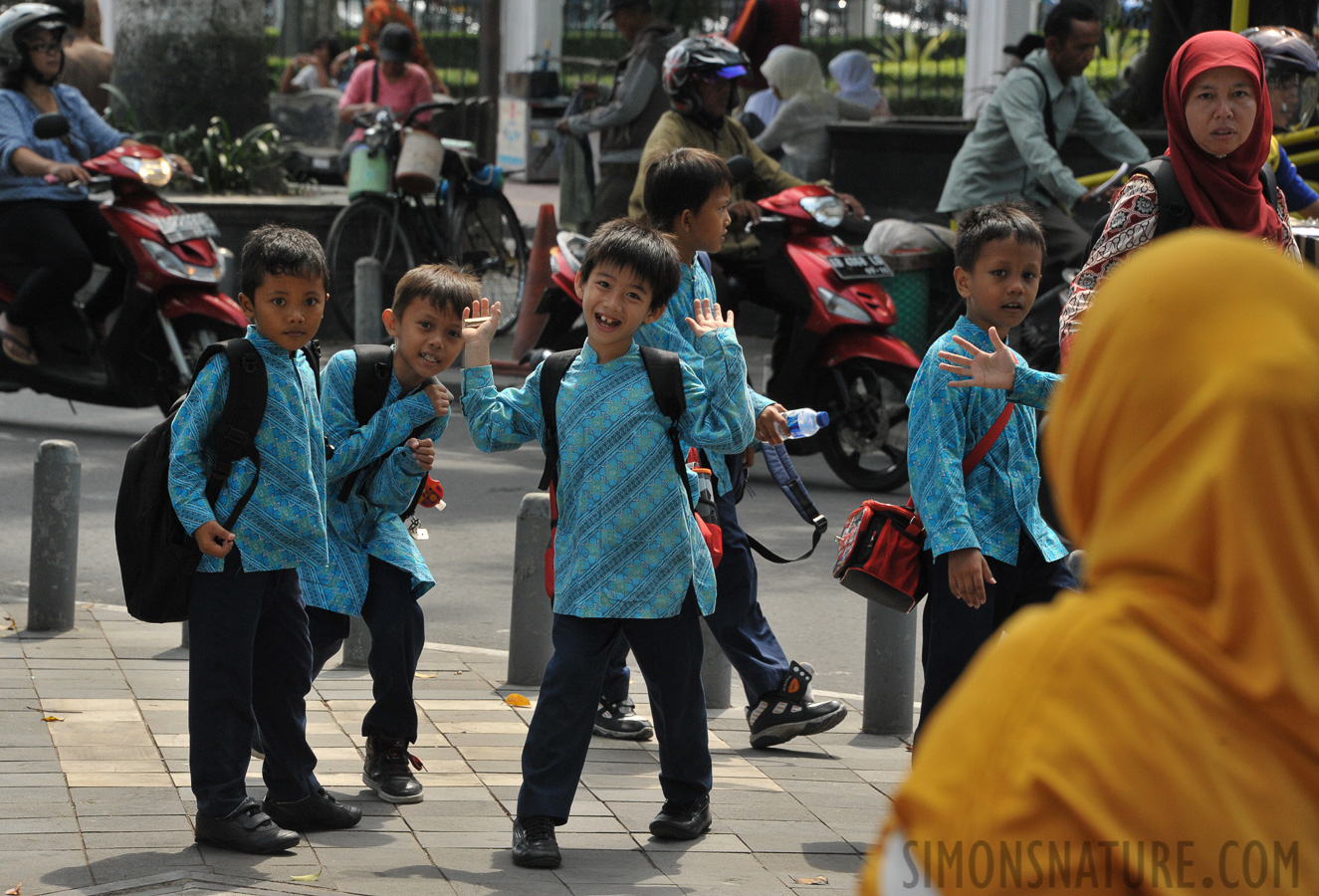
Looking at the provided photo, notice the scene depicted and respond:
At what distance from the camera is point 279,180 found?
14062 millimetres

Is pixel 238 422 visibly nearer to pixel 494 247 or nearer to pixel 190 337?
pixel 190 337

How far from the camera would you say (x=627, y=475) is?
410cm

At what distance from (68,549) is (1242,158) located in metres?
4.15

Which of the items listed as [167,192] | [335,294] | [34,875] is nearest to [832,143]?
[335,294]

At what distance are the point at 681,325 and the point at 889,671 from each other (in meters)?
1.35

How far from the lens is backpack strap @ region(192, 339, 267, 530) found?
13.2 ft

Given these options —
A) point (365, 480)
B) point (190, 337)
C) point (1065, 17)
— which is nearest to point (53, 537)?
point (365, 480)

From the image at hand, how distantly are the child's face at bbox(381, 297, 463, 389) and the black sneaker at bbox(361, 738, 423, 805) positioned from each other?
983 mm

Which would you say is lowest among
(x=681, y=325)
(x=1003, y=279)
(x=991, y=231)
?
(x=681, y=325)

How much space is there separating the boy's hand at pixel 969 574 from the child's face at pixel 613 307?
0.95m

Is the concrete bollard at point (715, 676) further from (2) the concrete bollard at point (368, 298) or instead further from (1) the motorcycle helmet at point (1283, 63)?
(2) the concrete bollard at point (368, 298)

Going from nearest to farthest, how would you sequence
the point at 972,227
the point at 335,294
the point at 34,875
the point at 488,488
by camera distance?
the point at 34,875
the point at 972,227
the point at 488,488
the point at 335,294

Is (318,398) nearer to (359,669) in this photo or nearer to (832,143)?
(359,669)

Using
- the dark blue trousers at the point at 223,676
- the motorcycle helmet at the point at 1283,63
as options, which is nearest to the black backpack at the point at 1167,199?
the dark blue trousers at the point at 223,676
